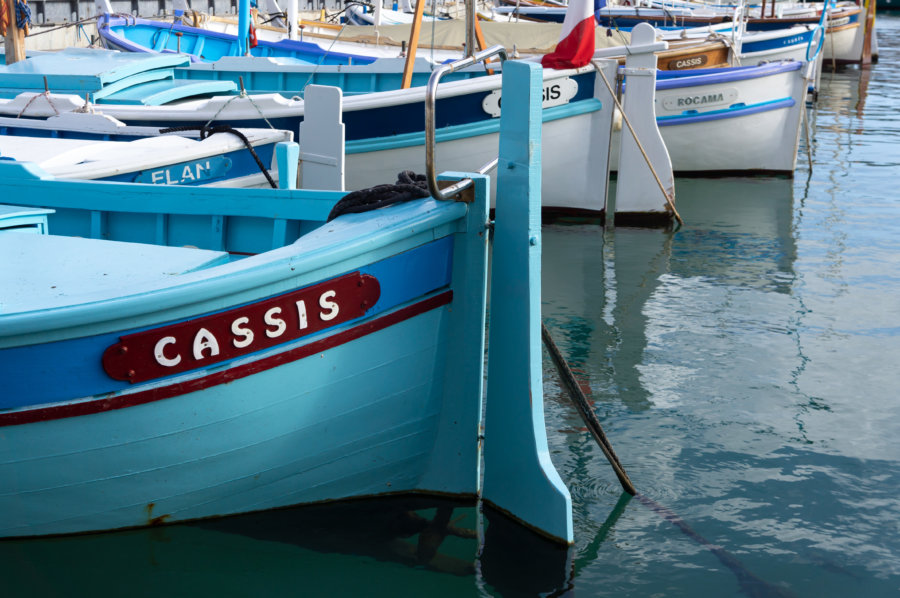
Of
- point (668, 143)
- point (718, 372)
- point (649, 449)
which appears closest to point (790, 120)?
point (668, 143)

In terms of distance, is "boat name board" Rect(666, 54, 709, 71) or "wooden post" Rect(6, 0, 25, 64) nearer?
"wooden post" Rect(6, 0, 25, 64)

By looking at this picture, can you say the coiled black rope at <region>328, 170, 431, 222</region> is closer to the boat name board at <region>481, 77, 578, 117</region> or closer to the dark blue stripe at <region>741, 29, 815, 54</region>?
the boat name board at <region>481, 77, 578, 117</region>

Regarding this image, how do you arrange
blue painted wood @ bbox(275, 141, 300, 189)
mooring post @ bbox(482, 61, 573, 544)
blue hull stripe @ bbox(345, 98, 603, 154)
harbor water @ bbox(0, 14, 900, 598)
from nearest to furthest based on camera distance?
mooring post @ bbox(482, 61, 573, 544) → harbor water @ bbox(0, 14, 900, 598) → blue painted wood @ bbox(275, 141, 300, 189) → blue hull stripe @ bbox(345, 98, 603, 154)

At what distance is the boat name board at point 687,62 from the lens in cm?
1355

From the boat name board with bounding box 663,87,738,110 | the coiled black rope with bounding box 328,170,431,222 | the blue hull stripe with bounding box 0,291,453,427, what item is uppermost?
the coiled black rope with bounding box 328,170,431,222

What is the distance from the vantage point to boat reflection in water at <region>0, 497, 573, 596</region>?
3773 millimetres

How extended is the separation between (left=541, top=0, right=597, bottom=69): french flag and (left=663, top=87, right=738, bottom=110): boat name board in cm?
307

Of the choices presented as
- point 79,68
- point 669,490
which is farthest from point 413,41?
point 669,490

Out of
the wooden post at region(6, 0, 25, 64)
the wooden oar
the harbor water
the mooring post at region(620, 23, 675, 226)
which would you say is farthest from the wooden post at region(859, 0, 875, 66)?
the wooden oar

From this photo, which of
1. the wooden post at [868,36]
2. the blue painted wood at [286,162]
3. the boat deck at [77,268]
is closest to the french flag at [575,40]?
the blue painted wood at [286,162]

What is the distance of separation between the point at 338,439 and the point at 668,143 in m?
9.27

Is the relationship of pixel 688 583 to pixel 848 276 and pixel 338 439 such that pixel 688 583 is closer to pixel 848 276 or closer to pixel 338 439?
pixel 338 439

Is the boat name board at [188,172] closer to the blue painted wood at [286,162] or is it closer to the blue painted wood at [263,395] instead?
the blue painted wood at [286,162]

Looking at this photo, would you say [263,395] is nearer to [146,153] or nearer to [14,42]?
[146,153]
